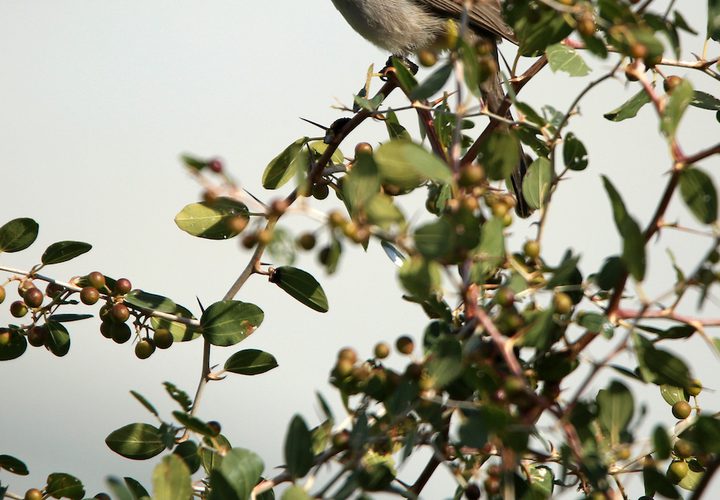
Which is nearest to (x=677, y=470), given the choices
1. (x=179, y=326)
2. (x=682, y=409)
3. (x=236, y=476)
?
(x=682, y=409)

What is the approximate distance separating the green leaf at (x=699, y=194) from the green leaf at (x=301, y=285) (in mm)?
832

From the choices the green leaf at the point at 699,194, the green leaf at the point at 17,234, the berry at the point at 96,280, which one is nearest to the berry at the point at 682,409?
the green leaf at the point at 699,194

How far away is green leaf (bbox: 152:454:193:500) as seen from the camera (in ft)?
3.85

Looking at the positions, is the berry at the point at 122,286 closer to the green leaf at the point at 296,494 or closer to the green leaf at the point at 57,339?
the green leaf at the point at 57,339

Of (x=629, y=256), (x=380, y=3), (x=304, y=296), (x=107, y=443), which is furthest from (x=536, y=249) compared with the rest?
(x=380, y=3)

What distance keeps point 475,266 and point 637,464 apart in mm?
368

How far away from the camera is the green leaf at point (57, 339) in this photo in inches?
68.8

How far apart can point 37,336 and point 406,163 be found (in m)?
1.02

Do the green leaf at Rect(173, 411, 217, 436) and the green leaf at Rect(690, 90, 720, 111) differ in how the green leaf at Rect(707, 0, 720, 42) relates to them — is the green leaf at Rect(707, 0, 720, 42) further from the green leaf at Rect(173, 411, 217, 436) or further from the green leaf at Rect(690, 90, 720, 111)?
the green leaf at Rect(173, 411, 217, 436)

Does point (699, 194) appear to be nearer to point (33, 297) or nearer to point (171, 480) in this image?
point (171, 480)

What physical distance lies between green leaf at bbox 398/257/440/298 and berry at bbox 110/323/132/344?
0.83 m

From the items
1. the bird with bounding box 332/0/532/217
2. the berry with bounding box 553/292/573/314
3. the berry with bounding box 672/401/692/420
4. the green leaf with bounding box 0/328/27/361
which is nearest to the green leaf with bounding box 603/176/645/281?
the berry with bounding box 553/292/573/314

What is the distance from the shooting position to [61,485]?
1.62 meters

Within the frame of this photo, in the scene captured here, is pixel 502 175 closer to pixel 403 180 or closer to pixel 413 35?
pixel 403 180
